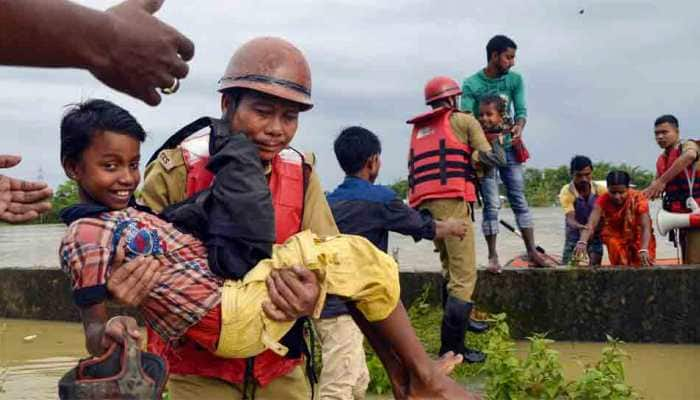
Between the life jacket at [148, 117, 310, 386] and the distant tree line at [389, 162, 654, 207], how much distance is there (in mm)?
17912

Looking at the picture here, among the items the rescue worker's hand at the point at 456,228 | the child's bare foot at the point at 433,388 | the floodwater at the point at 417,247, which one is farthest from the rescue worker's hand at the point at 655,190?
the child's bare foot at the point at 433,388

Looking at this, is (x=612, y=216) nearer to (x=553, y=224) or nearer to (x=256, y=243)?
(x=553, y=224)

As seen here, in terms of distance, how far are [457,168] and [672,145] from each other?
11.0ft

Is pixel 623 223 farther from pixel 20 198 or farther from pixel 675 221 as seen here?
pixel 20 198

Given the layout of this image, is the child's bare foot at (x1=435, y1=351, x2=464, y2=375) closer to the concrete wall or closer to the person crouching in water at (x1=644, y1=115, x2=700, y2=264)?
the concrete wall

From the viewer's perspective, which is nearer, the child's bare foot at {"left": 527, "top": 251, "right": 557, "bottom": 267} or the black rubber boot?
the black rubber boot

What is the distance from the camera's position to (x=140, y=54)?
7.77 ft

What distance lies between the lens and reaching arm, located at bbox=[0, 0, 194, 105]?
7.23 ft

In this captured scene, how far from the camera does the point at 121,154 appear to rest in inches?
131

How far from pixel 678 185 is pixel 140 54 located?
8128 mm

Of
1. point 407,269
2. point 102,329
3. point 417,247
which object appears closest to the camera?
point 102,329

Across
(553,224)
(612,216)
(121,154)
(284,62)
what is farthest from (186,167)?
(553,224)

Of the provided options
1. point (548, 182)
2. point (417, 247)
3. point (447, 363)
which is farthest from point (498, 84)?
point (548, 182)

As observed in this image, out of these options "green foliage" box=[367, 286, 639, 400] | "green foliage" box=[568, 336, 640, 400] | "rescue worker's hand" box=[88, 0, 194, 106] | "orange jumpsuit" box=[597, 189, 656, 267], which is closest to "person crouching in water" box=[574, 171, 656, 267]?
"orange jumpsuit" box=[597, 189, 656, 267]
